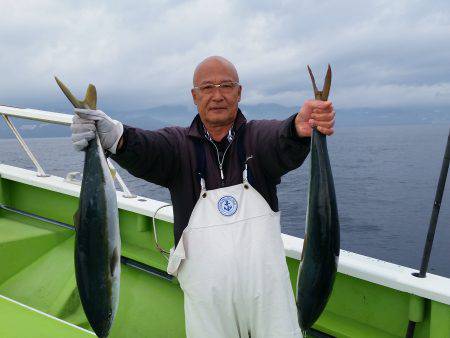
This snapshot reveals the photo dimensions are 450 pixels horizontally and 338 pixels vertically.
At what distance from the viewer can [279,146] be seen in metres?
2.54

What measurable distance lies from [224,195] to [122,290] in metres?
2.26

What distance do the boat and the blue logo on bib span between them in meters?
1.03

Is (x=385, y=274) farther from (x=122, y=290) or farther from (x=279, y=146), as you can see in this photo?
(x=122, y=290)

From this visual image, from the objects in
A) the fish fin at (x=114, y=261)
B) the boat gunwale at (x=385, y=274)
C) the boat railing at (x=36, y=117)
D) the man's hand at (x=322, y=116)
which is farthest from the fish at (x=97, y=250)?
the boat railing at (x=36, y=117)

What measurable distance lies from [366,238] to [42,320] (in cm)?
1161

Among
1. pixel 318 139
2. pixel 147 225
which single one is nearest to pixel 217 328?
pixel 318 139

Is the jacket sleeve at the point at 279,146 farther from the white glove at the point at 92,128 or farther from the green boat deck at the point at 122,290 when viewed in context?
the green boat deck at the point at 122,290

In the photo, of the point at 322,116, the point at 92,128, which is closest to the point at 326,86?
the point at 322,116

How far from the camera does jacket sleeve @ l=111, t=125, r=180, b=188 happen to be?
2.55 m

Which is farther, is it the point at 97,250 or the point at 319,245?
the point at 97,250

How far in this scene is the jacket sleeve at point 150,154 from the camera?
2.55 meters

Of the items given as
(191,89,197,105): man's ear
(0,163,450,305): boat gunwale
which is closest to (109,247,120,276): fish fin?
(191,89,197,105): man's ear

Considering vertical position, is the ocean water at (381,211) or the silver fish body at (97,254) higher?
the silver fish body at (97,254)

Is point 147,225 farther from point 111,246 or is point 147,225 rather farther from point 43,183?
point 111,246
